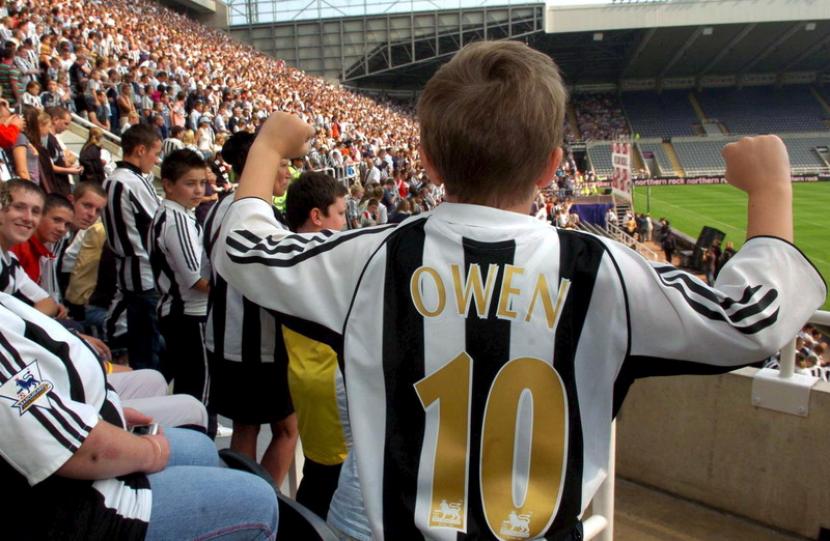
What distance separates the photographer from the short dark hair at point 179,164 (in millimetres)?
3418

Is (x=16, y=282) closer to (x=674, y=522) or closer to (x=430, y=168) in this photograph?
(x=430, y=168)

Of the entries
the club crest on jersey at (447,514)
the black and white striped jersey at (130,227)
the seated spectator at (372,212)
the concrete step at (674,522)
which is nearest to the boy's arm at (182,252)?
the black and white striped jersey at (130,227)

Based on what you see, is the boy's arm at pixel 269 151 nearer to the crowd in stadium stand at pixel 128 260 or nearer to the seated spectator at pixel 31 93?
the crowd in stadium stand at pixel 128 260

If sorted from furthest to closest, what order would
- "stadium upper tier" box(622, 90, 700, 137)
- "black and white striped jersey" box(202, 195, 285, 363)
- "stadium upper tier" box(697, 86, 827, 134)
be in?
"stadium upper tier" box(622, 90, 700, 137), "stadium upper tier" box(697, 86, 827, 134), "black and white striped jersey" box(202, 195, 285, 363)

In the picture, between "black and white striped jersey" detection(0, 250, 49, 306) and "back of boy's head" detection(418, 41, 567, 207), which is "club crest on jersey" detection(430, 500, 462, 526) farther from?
"black and white striped jersey" detection(0, 250, 49, 306)

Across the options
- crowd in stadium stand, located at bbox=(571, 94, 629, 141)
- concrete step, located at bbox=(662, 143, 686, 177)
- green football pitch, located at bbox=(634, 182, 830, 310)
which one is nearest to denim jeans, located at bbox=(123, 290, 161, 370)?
green football pitch, located at bbox=(634, 182, 830, 310)

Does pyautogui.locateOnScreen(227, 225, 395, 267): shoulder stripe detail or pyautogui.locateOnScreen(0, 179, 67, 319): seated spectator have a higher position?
pyautogui.locateOnScreen(227, 225, 395, 267): shoulder stripe detail

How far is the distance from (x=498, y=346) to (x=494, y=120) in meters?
0.33

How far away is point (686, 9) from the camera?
1415 inches

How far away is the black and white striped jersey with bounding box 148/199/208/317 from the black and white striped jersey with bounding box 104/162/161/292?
0.38 m

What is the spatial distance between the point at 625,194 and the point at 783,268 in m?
17.9

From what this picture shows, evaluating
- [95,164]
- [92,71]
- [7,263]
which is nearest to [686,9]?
[92,71]

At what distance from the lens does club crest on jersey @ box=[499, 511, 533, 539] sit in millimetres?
984

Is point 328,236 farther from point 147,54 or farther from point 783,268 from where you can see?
point 147,54
